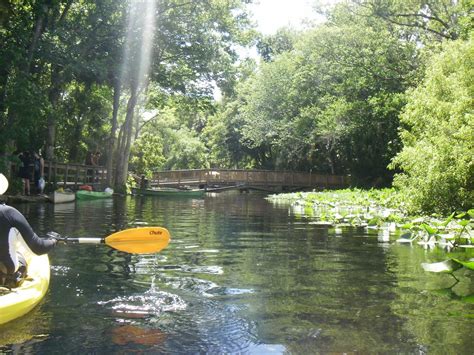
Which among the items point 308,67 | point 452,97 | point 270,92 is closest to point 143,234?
point 452,97

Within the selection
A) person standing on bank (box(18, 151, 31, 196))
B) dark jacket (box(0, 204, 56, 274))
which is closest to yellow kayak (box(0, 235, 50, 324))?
dark jacket (box(0, 204, 56, 274))

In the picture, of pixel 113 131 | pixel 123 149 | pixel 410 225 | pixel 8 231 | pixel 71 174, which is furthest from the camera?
pixel 123 149

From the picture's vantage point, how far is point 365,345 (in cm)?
435

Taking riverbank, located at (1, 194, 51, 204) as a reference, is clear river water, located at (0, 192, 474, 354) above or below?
below

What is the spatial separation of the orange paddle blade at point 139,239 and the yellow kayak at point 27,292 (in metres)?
0.96

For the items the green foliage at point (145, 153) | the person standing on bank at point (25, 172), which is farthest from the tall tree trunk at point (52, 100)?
the green foliage at point (145, 153)

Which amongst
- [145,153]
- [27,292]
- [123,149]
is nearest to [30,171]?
[123,149]

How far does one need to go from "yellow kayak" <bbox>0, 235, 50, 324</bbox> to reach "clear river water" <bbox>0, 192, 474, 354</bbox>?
A: 11 cm

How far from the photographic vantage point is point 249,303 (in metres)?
5.82

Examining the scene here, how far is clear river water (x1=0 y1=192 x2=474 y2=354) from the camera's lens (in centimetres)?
442

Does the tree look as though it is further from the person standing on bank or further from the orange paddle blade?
the orange paddle blade

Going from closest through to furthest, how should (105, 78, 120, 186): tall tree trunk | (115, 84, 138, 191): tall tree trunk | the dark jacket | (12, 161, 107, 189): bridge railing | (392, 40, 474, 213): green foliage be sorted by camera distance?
the dark jacket, (392, 40, 474, 213): green foliage, (12, 161, 107, 189): bridge railing, (105, 78, 120, 186): tall tree trunk, (115, 84, 138, 191): tall tree trunk

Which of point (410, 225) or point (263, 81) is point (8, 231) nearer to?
point (410, 225)

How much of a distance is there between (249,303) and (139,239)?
201 centimetres
